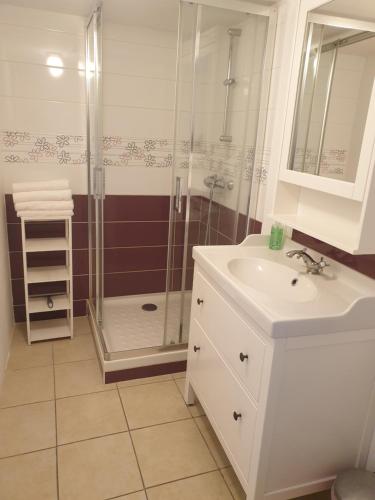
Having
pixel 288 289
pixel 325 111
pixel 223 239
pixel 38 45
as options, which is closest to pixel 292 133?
pixel 325 111

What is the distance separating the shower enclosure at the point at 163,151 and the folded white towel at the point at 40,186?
0.68 ft

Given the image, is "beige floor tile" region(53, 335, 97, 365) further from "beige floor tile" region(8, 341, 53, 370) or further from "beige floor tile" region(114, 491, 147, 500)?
"beige floor tile" region(114, 491, 147, 500)

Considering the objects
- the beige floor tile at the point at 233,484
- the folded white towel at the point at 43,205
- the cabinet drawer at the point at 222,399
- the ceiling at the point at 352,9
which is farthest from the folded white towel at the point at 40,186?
the beige floor tile at the point at 233,484

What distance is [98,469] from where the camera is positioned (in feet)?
5.37

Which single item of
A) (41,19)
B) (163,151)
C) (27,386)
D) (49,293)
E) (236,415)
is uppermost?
(41,19)

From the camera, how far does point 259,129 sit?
6.79ft

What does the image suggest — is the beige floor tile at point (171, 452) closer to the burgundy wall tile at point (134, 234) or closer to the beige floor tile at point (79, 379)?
the beige floor tile at point (79, 379)

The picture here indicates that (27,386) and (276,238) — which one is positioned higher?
(276,238)

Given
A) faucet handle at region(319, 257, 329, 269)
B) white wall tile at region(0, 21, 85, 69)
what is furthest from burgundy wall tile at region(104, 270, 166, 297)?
faucet handle at region(319, 257, 329, 269)

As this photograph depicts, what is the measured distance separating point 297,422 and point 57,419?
123 cm

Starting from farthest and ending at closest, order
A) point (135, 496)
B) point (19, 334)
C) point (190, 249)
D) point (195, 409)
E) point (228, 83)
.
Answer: point (19, 334)
point (190, 249)
point (228, 83)
point (195, 409)
point (135, 496)

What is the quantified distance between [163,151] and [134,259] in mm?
859

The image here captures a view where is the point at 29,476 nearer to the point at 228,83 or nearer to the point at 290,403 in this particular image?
the point at 290,403

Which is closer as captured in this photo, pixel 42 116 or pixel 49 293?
pixel 42 116
